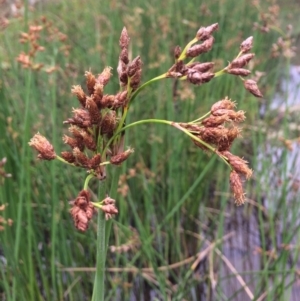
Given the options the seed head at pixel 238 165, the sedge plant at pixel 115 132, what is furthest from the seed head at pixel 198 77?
the seed head at pixel 238 165

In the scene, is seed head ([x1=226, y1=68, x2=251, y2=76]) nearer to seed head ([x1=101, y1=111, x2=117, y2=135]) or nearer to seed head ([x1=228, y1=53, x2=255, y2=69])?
seed head ([x1=228, y1=53, x2=255, y2=69])

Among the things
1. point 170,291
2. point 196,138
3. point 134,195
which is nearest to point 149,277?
point 170,291

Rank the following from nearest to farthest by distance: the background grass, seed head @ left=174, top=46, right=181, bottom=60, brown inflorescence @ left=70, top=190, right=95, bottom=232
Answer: brown inflorescence @ left=70, top=190, right=95, bottom=232
seed head @ left=174, top=46, right=181, bottom=60
the background grass

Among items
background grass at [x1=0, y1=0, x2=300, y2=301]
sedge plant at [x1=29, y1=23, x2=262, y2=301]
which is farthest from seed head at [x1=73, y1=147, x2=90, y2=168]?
background grass at [x1=0, y1=0, x2=300, y2=301]

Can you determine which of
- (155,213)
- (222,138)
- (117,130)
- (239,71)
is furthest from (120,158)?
(155,213)

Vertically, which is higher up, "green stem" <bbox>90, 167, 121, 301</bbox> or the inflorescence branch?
the inflorescence branch

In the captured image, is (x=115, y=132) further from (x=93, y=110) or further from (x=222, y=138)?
(x=222, y=138)

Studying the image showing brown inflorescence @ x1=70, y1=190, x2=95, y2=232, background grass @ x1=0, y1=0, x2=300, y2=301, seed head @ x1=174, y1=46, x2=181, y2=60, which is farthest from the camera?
background grass @ x1=0, y1=0, x2=300, y2=301

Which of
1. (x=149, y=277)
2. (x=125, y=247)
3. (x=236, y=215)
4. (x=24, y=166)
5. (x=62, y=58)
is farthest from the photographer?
(x=62, y=58)

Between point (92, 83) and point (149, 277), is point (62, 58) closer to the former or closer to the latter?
point (149, 277)
